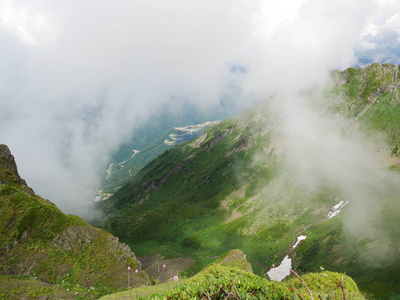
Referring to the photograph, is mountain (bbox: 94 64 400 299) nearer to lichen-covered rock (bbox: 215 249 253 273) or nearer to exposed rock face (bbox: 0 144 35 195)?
lichen-covered rock (bbox: 215 249 253 273)

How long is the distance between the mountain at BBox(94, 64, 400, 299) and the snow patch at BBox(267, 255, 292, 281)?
6.48 feet

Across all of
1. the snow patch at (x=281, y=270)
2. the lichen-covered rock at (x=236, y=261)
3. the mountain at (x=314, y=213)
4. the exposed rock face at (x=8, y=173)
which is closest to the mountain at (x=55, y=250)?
the exposed rock face at (x=8, y=173)

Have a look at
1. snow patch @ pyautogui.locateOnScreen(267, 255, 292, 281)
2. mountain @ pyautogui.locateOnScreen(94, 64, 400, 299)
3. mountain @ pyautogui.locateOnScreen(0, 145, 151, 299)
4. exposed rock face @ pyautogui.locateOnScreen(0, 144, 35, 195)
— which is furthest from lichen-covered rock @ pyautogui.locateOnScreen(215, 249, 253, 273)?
exposed rock face @ pyautogui.locateOnScreen(0, 144, 35, 195)

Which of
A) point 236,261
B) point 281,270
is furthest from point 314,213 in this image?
point 236,261

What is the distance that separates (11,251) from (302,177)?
15255 centimetres

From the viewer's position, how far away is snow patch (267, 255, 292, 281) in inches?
2958

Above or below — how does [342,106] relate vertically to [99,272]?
above

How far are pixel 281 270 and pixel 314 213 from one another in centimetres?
5094

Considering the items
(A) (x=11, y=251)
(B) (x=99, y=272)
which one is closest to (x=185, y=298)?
(B) (x=99, y=272)

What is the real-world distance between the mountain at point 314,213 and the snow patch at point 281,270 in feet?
6.48

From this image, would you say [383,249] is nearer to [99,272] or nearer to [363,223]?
[363,223]

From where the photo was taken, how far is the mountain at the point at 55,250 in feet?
134

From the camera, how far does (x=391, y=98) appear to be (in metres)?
147

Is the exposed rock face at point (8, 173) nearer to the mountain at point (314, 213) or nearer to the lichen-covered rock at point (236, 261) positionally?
the lichen-covered rock at point (236, 261)
